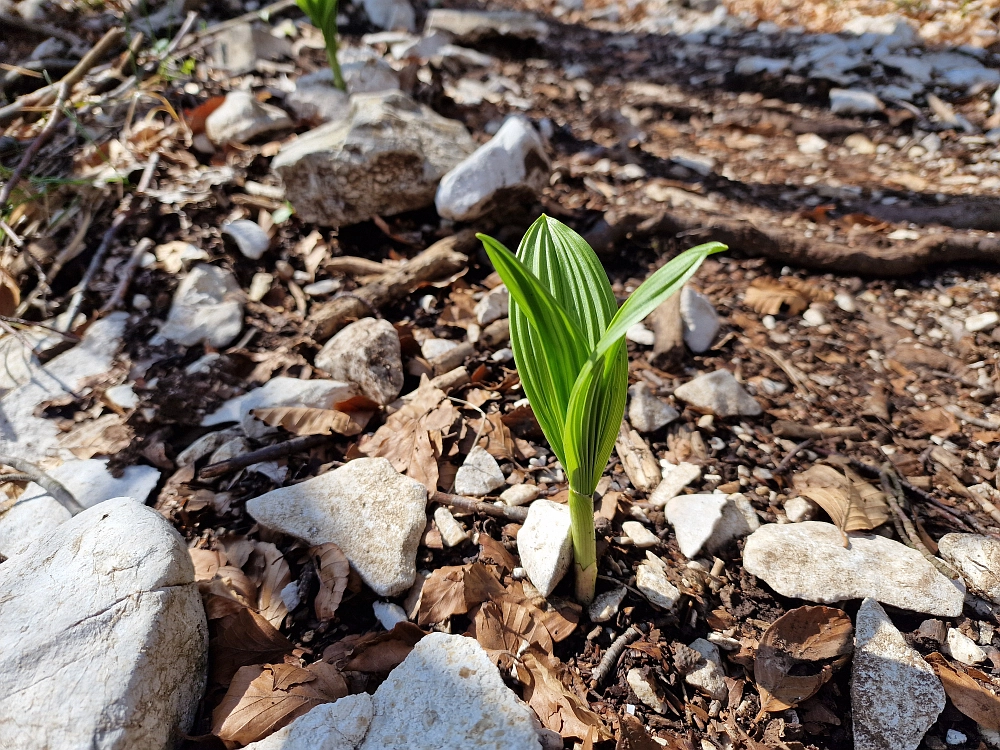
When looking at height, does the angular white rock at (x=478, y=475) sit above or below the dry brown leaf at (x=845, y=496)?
above

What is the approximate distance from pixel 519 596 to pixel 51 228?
2.78 m

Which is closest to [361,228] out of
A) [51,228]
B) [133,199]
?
[133,199]

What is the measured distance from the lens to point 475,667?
49.1 inches

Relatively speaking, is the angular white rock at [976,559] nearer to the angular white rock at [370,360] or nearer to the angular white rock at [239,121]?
the angular white rock at [370,360]

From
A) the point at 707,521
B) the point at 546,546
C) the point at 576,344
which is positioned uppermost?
the point at 576,344

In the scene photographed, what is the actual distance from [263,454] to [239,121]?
7.21 ft

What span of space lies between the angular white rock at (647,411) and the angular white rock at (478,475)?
482 mm

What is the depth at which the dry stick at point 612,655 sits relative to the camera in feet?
4.39

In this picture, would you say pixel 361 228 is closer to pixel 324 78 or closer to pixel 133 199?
pixel 133 199

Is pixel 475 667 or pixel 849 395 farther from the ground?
pixel 475 667

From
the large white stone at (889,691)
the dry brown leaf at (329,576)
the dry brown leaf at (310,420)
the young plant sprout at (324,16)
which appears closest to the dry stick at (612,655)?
the large white stone at (889,691)

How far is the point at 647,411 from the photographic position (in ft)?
6.36

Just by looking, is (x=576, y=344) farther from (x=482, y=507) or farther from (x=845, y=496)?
(x=845, y=496)

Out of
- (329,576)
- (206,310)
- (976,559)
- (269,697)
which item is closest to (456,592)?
(329,576)
